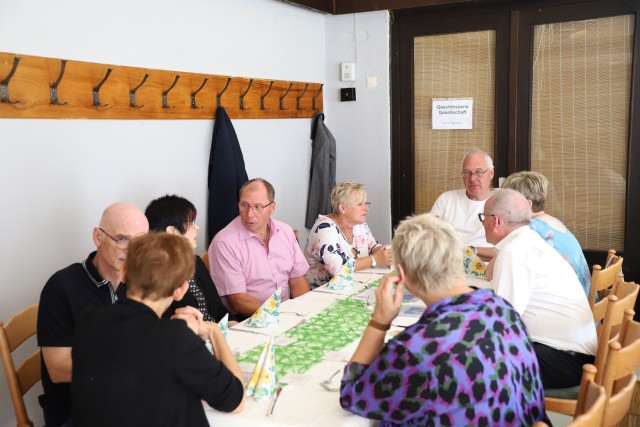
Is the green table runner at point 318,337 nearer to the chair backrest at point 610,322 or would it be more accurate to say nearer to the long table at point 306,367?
the long table at point 306,367

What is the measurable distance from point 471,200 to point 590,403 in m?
2.30

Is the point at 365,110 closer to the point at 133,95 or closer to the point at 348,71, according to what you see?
the point at 348,71

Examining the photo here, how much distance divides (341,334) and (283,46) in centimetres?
252

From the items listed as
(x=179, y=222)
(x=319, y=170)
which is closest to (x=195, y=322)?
(x=179, y=222)

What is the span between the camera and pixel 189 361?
142cm

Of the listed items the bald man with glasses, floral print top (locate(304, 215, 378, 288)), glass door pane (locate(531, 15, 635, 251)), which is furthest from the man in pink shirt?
glass door pane (locate(531, 15, 635, 251))

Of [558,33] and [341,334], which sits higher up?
[558,33]

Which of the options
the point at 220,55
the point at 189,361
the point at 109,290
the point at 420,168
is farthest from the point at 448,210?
the point at 189,361

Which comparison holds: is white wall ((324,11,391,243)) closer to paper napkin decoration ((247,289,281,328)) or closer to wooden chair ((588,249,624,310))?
wooden chair ((588,249,624,310))

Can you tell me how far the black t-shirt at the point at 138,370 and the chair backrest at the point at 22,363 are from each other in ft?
1.96

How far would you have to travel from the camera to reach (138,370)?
1.41 m

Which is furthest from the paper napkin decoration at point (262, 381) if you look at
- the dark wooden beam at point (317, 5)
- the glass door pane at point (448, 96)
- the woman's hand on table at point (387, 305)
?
the glass door pane at point (448, 96)

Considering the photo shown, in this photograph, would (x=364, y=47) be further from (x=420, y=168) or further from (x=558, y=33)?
(x=558, y=33)

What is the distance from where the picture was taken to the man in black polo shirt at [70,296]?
1.89 meters
